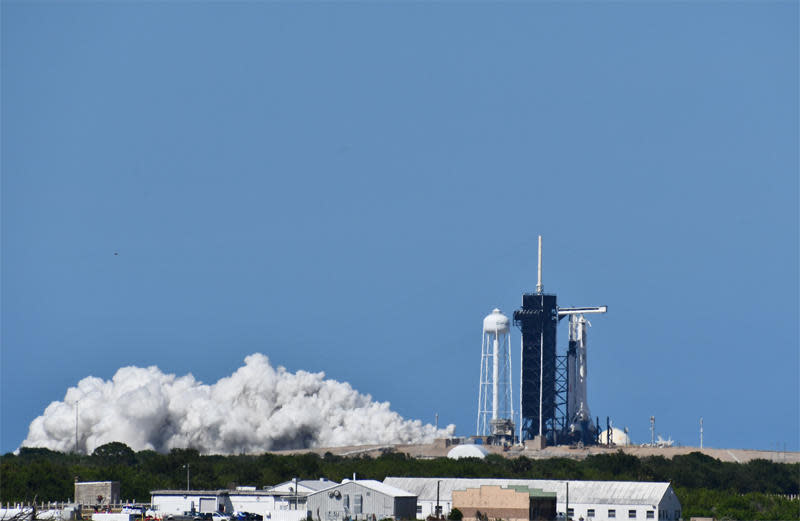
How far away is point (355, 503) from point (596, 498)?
17.3 meters

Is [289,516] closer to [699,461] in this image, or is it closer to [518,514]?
[518,514]

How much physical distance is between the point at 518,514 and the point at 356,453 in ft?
261

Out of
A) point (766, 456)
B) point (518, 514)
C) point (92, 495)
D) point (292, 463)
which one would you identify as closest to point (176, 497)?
point (92, 495)

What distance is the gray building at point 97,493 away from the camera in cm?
11762

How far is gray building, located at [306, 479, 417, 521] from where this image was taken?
11169 cm

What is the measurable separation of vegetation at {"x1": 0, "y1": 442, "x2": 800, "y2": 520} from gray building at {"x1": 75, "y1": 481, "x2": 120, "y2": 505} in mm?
2622

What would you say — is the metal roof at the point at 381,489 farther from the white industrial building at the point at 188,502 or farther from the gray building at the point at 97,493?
the gray building at the point at 97,493

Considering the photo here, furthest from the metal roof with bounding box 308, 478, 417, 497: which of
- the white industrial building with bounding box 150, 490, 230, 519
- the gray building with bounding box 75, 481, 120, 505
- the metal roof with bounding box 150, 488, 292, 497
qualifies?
the gray building with bounding box 75, 481, 120, 505

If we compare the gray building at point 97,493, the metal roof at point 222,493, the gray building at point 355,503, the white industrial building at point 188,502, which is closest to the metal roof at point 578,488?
the gray building at point 355,503

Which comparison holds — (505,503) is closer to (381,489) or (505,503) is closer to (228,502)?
(381,489)

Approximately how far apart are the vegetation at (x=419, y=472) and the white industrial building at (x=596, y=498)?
13.9 ft

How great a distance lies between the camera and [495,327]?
198750 mm

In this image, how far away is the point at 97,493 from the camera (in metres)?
119

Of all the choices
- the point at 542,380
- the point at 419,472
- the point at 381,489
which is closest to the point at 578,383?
the point at 542,380
